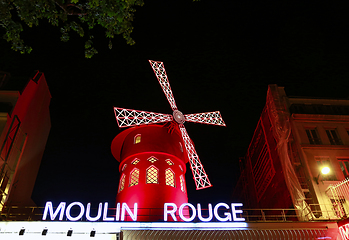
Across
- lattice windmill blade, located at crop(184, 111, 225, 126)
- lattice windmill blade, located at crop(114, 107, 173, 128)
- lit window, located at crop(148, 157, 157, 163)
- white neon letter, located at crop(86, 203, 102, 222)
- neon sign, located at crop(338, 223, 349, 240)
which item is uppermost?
lattice windmill blade, located at crop(184, 111, 225, 126)

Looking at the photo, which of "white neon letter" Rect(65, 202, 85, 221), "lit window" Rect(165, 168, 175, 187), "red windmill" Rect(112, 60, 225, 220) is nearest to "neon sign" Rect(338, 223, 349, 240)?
"red windmill" Rect(112, 60, 225, 220)

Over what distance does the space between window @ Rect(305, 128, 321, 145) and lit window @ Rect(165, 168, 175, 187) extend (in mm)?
6306

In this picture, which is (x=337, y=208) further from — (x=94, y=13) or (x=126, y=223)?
(x=94, y=13)

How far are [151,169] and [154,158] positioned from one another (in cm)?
56

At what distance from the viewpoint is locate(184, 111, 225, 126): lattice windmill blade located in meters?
15.7

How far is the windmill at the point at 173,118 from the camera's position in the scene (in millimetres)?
13703

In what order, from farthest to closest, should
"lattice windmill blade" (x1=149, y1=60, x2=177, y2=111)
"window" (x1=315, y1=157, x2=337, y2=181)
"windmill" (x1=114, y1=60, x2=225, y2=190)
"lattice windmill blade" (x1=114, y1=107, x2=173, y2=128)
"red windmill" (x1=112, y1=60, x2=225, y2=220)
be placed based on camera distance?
"lattice windmill blade" (x1=149, y1=60, x2=177, y2=111) → "lattice windmill blade" (x1=114, y1=107, x2=173, y2=128) → "windmill" (x1=114, y1=60, x2=225, y2=190) → "red windmill" (x1=112, y1=60, x2=225, y2=220) → "window" (x1=315, y1=157, x2=337, y2=181)

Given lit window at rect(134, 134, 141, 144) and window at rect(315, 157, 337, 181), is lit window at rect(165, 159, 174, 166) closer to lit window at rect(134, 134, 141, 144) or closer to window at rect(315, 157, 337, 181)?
lit window at rect(134, 134, 141, 144)

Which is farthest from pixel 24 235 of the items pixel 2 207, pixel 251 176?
pixel 251 176

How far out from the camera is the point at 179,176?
13516 millimetres

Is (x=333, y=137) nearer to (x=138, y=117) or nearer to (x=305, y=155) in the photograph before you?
(x=305, y=155)

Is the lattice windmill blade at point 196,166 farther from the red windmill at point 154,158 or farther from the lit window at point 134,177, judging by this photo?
the lit window at point 134,177

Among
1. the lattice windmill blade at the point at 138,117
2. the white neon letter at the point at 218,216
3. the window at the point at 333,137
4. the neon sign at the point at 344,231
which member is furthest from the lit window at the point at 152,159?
the window at the point at 333,137

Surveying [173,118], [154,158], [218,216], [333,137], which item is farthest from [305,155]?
[154,158]
